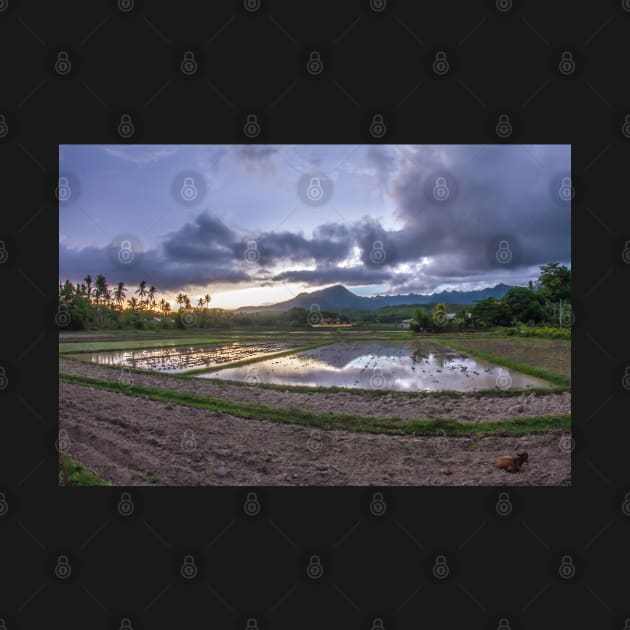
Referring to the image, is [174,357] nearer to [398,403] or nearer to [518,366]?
[398,403]

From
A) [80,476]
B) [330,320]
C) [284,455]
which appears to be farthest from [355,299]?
[80,476]

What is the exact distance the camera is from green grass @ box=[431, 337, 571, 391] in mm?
3200

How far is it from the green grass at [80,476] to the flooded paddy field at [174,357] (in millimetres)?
1884

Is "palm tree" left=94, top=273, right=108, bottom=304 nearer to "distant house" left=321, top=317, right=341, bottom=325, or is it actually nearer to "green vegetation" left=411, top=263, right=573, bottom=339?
"distant house" left=321, top=317, right=341, bottom=325

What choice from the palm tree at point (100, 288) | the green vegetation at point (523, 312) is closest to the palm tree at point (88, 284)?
the palm tree at point (100, 288)

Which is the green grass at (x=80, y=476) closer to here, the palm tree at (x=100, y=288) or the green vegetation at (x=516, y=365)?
the palm tree at (x=100, y=288)

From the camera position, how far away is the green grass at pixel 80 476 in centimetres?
243

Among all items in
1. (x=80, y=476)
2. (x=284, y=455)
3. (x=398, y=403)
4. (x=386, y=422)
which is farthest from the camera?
(x=398, y=403)

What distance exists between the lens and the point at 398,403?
3303 mm

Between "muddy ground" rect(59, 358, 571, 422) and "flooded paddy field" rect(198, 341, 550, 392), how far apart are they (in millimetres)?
158

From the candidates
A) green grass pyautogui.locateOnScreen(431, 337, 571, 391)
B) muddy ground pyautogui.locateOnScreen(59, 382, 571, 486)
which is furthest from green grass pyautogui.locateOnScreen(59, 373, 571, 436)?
green grass pyautogui.locateOnScreen(431, 337, 571, 391)

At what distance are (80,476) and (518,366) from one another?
18.0 ft
